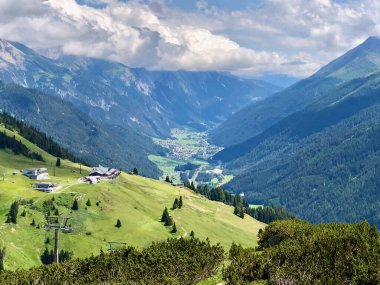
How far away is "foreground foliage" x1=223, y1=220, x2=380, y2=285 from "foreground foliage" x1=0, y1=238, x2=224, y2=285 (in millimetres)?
7718

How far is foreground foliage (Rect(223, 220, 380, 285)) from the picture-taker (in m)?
54.2

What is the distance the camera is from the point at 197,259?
7562 cm

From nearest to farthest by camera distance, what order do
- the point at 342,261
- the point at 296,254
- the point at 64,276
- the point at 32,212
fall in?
1. the point at 342,261
2. the point at 296,254
3. the point at 64,276
4. the point at 32,212

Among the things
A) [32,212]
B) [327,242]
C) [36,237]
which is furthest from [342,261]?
[32,212]

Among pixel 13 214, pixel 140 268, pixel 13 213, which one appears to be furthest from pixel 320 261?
pixel 13 213

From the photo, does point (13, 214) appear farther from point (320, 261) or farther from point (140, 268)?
point (320, 261)

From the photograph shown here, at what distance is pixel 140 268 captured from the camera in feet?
237

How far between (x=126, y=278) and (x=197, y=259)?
1162 centimetres

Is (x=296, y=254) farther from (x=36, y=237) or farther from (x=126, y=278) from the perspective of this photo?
(x=36, y=237)

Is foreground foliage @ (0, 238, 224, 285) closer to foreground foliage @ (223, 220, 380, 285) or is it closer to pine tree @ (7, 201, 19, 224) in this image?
foreground foliage @ (223, 220, 380, 285)

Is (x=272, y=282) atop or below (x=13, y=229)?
atop

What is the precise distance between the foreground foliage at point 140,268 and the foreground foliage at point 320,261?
25.3 ft

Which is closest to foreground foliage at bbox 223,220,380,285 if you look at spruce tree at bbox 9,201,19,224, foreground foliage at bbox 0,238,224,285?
foreground foliage at bbox 0,238,224,285

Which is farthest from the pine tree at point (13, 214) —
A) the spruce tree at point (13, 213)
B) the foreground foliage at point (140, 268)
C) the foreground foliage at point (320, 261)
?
the foreground foliage at point (320, 261)
